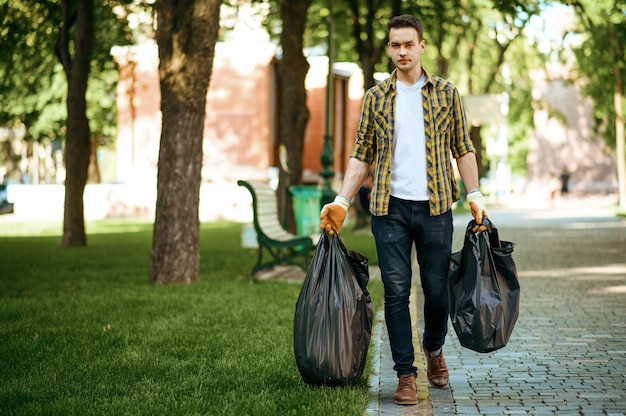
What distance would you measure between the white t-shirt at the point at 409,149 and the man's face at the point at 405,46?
0.18m

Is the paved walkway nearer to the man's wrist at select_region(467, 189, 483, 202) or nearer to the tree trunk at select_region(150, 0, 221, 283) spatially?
the man's wrist at select_region(467, 189, 483, 202)

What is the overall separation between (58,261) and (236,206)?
70.6ft

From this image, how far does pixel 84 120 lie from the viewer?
19.8 meters

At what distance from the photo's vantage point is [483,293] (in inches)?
224

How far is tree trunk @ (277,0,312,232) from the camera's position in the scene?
17.7 m

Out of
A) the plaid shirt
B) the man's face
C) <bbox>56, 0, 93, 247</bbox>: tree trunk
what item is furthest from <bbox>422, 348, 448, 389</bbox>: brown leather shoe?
<bbox>56, 0, 93, 247</bbox>: tree trunk

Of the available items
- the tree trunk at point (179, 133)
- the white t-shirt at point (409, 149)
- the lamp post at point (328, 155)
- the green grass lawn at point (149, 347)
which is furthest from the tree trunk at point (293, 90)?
the white t-shirt at point (409, 149)

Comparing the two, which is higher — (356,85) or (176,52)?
(356,85)

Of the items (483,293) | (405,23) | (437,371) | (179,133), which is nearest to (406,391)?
(437,371)

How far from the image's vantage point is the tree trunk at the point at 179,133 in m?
12.1

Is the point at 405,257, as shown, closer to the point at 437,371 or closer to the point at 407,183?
the point at 407,183

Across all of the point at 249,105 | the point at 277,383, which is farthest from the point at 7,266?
the point at 249,105

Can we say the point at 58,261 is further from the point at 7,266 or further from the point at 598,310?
the point at 598,310

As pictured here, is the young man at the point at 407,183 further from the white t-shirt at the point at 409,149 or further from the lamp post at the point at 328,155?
the lamp post at the point at 328,155
